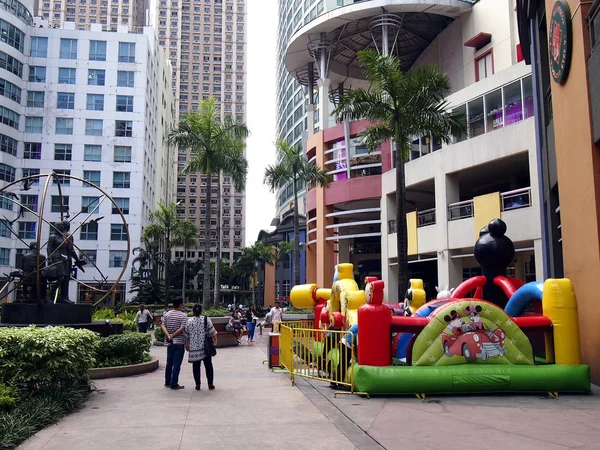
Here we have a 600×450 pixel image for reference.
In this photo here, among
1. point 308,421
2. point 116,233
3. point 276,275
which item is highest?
point 116,233

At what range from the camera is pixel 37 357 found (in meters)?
8.39

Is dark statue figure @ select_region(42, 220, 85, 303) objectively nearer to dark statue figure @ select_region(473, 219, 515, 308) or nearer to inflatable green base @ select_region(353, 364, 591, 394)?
inflatable green base @ select_region(353, 364, 591, 394)

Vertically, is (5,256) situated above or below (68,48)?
below

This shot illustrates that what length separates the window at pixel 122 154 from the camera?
61.3 metres

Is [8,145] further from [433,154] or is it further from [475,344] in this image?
[475,344]

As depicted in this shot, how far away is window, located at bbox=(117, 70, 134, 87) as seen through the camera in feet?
205

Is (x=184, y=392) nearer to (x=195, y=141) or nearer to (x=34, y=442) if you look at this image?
(x=34, y=442)

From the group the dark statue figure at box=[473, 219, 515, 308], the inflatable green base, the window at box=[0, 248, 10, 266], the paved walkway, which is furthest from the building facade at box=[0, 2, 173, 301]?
the inflatable green base

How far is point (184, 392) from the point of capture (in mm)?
10133

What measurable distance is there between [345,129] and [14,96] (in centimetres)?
3923

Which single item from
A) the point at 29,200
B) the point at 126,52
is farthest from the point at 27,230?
the point at 126,52

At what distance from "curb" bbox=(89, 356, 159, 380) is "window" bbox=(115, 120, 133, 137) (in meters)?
52.9

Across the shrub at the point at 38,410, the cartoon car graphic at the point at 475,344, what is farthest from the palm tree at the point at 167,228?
the cartoon car graphic at the point at 475,344

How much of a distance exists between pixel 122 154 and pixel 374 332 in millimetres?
56793
